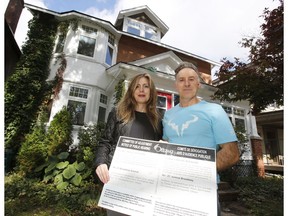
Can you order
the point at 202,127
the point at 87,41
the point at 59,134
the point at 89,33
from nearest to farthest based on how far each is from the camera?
the point at 202,127
the point at 59,134
the point at 87,41
the point at 89,33

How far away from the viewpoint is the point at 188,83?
5.17ft

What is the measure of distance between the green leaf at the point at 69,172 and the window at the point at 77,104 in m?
3.22

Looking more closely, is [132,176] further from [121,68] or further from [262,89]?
[121,68]

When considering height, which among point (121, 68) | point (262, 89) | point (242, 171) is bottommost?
point (242, 171)

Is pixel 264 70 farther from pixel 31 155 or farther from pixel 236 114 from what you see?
pixel 31 155

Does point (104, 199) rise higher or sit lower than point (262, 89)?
lower

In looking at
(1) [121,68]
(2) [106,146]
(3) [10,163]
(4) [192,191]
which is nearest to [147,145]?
(4) [192,191]

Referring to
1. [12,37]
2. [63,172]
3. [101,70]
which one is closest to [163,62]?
[101,70]

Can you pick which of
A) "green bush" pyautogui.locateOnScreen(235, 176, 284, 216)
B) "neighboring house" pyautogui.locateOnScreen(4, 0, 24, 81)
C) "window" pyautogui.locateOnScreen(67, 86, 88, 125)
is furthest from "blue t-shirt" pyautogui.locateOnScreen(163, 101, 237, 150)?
"window" pyautogui.locateOnScreen(67, 86, 88, 125)

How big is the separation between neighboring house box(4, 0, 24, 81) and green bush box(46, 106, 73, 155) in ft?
9.46

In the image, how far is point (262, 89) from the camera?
593cm

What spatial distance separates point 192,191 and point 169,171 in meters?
0.18

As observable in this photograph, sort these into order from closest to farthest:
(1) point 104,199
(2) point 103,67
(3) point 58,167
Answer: (1) point 104,199 < (3) point 58,167 < (2) point 103,67

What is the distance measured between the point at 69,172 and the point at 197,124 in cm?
536
